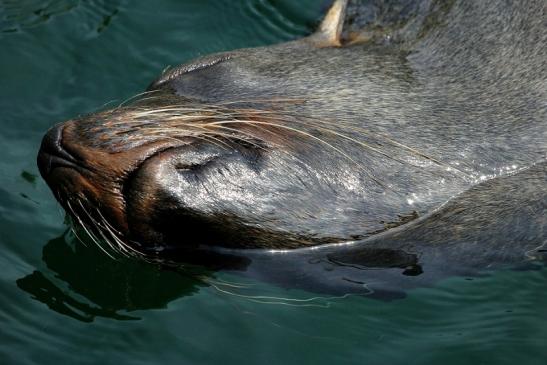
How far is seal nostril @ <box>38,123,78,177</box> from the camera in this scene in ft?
19.0

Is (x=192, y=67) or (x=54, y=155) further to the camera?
(x=192, y=67)

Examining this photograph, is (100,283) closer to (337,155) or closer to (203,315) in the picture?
(203,315)

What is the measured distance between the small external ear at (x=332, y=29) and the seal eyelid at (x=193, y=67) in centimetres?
91

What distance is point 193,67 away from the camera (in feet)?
21.9

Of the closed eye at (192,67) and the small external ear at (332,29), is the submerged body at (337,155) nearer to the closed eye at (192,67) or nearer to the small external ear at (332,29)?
the closed eye at (192,67)

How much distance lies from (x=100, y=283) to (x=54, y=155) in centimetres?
97

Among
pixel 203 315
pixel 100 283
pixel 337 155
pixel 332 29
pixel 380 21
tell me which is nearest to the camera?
pixel 337 155

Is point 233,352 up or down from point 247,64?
down

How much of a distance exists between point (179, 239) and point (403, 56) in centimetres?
199

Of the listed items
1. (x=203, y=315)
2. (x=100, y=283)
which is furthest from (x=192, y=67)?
(x=203, y=315)

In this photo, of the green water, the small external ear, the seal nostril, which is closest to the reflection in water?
the green water

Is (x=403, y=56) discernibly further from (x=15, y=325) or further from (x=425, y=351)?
(x=15, y=325)

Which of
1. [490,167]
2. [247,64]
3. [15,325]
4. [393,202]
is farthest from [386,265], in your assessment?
[15,325]

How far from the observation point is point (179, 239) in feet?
19.5
